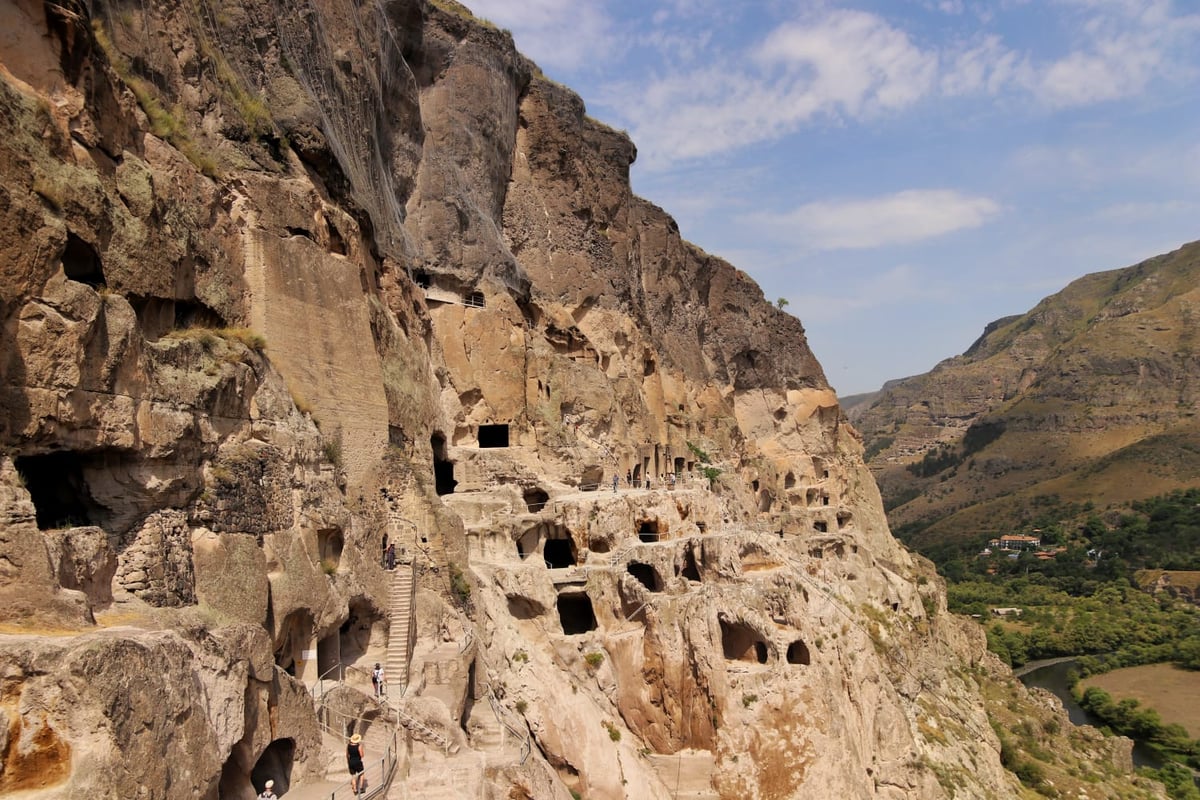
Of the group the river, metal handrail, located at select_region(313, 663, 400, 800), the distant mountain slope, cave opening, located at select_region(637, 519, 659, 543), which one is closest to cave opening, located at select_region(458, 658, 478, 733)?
metal handrail, located at select_region(313, 663, 400, 800)

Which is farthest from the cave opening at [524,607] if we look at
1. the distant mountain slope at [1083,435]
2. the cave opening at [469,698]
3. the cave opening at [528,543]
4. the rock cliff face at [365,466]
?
the distant mountain slope at [1083,435]

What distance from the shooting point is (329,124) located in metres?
20.4

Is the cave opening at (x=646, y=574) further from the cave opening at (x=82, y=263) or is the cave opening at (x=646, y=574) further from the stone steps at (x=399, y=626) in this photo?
the cave opening at (x=82, y=263)

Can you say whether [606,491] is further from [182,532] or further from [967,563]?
[967,563]

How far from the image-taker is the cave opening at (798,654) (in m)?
24.2

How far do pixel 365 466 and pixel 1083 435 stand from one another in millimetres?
146895

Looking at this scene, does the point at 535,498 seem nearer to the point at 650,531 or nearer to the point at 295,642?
the point at 650,531

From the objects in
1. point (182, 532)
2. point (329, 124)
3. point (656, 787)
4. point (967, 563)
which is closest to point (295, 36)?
point (329, 124)

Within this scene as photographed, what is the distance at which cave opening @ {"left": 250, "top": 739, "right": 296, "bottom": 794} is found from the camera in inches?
461

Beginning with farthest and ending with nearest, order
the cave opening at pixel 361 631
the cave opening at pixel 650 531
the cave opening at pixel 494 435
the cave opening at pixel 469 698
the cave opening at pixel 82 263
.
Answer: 1. the cave opening at pixel 494 435
2. the cave opening at pixel 650 531
3. the cave opening at pixel 469 698
4. the cave opening at pixel 361 631
5. the cave opening at pixel 82 263

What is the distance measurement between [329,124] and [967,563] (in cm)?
10228

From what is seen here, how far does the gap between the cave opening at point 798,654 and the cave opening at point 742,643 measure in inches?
32.5

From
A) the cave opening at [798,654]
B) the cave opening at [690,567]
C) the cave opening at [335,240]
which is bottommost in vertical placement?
the cave opening at [798,654]

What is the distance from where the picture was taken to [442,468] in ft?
86.4
